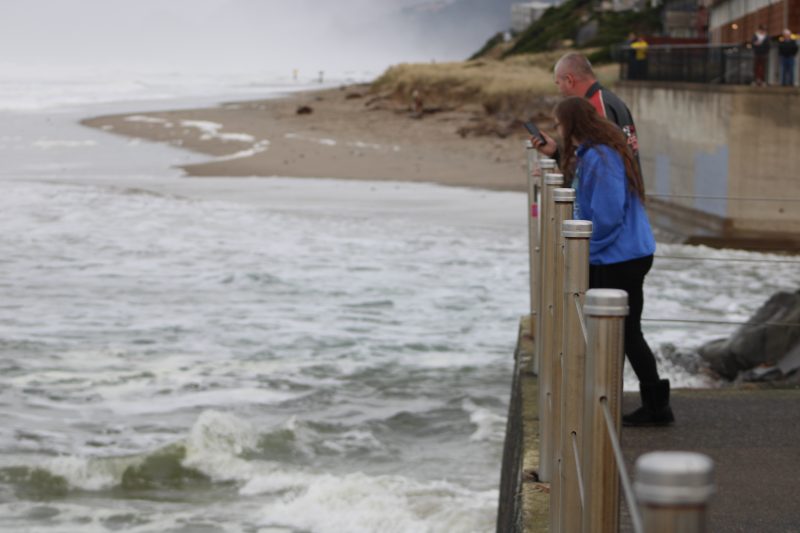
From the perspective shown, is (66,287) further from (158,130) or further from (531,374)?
(158,130)

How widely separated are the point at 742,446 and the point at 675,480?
457 centimetres

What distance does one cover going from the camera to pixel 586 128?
528cm

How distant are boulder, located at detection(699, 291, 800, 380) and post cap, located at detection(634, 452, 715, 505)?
8.20 metres

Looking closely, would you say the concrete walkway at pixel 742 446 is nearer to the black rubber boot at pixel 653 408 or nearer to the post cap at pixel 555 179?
the black rubber boot at pixel 653 408

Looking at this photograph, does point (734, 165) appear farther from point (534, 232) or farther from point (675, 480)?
point (675, 480)

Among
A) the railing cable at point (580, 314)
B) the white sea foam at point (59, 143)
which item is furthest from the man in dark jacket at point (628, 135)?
the white sea foam at point (59, 143)

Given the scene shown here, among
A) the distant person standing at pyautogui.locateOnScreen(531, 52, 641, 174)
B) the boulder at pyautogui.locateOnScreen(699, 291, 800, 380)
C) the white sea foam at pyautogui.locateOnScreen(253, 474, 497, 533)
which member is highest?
the distant person standing at pyautogui.locateOnScreen(531, 52, 641, 174)

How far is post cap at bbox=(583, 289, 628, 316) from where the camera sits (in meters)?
2.21

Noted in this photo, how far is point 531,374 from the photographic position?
6.95 metres

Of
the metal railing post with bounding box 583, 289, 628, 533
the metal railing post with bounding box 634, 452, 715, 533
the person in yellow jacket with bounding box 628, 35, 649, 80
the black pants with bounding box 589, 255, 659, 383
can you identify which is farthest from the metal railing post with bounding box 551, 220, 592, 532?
the person in yellow jacket with bounding box 628, 35, 649, 80

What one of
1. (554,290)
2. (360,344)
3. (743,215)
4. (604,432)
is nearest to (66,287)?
(360,344)

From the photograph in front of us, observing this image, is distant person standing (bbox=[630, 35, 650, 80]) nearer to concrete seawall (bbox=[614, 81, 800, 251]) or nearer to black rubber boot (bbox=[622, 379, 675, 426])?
concrete seawall (bbox=[614, 81, 800, 251])

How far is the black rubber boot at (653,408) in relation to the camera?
19.3 ft

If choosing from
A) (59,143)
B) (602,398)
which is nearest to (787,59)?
(602,398)
